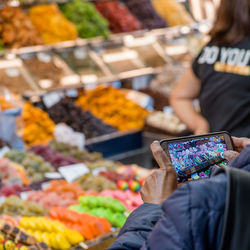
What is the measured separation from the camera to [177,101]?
111 inches

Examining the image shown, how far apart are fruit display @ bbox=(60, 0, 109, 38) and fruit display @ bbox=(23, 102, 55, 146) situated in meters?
1.35

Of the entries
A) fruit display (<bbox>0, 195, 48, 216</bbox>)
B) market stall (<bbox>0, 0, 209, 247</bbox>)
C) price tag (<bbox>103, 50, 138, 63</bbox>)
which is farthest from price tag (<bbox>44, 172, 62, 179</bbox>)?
price tag (<bbox>103, 50, 138, 63</bbox>)

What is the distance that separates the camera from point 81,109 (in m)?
4.98

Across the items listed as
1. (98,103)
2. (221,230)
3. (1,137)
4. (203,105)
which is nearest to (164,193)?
(221,230)

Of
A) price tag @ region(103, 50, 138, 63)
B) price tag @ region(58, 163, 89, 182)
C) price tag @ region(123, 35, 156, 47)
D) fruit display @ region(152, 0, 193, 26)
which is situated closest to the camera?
price tag @ region(58, 163, 89, 182)

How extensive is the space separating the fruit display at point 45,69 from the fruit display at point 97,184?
6.70 feet

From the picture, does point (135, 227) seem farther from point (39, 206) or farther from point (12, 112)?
point (12, 112)

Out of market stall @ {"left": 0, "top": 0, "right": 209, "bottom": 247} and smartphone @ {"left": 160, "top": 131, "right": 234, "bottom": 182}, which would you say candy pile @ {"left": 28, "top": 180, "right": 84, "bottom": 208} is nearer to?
market stall @ {"left": 0, "top": 0, "right": 209, "bottom": 247}

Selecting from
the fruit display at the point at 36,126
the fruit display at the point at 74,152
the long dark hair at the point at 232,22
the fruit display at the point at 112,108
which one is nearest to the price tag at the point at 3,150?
the fruit display at the point at 74,152

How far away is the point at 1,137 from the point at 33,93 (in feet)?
3.29

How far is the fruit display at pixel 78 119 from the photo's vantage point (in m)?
4.77

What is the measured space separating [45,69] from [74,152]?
163cm

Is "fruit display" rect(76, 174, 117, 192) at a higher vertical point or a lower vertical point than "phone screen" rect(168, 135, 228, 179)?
lower

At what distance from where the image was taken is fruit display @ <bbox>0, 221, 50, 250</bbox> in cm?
214
